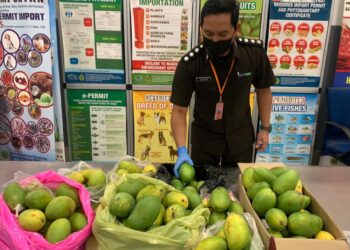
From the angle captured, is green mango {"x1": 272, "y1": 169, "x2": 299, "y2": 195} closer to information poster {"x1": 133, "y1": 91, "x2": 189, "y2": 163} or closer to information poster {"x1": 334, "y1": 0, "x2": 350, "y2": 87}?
information poster {"x1": 133, "y1": 91, "x2": 189, "y2": 163}

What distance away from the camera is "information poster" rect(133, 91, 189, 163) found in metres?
2.91

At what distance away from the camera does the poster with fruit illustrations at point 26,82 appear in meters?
2.48

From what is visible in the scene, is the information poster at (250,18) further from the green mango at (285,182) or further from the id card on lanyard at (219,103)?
the green mango at (285,182)

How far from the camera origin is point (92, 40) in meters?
2.77

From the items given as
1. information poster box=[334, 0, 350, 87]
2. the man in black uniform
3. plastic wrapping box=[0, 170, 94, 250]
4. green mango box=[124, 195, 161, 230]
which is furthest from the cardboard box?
information poster box=[334, 0, 350, 87]

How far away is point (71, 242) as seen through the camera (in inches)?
37.8

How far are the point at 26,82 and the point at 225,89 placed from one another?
1648 millimetres

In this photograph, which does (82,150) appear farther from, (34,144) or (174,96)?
(174,96)

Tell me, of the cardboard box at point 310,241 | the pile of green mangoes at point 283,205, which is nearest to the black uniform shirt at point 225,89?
the pile of green mangoes at point 283,205

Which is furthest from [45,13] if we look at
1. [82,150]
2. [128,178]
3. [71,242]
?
[71,242]

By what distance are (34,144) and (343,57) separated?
8.79 ft

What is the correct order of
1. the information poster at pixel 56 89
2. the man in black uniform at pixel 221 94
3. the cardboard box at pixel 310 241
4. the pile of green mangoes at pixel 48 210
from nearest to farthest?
the cardboard box at pixel 310 241 → the pile of green mangoes at pixel 48 210 → the man in black uniform at pixel 221 94 → the information poster at pixel 56 89

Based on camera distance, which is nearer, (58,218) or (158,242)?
(158,242)

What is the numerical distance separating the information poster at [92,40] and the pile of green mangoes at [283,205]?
195 centimetres
